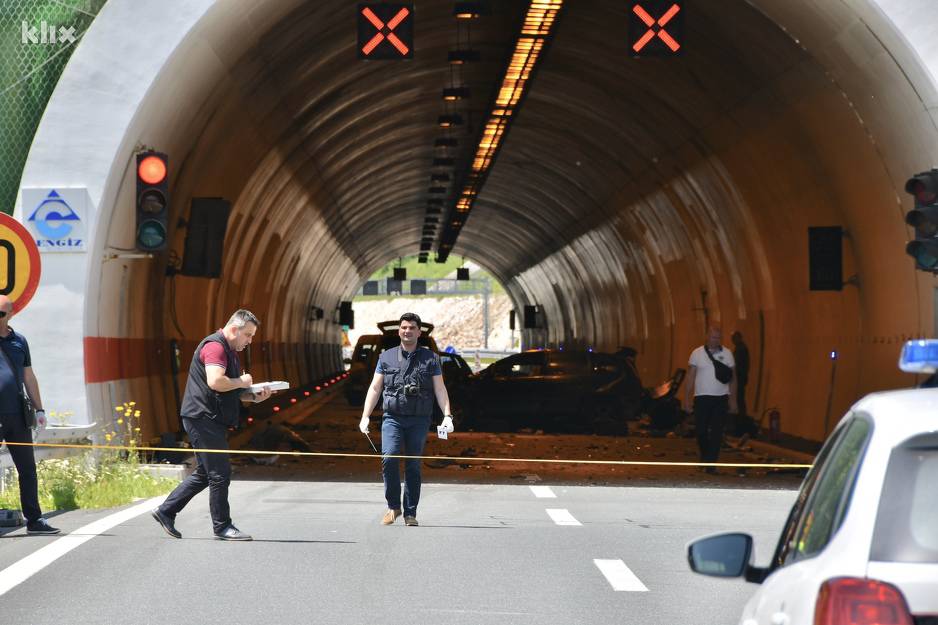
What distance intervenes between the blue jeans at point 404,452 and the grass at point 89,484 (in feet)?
10.0

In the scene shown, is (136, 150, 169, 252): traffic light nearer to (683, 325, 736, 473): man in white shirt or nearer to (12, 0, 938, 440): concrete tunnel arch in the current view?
(12, 0, 938, 440): concrete tunnel arch

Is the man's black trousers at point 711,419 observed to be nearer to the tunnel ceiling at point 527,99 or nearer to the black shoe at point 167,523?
the tunnel ceiling at point 527,99

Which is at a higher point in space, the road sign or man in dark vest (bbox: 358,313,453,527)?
the road sign

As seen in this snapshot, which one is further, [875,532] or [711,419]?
[711,419]

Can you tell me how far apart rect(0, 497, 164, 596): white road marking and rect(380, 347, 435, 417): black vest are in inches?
98.0

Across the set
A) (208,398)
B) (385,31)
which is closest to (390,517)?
(208,398)

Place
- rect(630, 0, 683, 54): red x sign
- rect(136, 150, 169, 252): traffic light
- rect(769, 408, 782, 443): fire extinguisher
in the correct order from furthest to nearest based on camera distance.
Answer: rect(769, 408, 782, 443): fire extinguisher
rect(630, 0, 683, 54): red x sign
rect(136, 150, 169, 252): traffic light

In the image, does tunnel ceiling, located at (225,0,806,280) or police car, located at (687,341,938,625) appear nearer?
police car, located at (687,341,938,625)

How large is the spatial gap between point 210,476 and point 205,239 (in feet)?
19.0

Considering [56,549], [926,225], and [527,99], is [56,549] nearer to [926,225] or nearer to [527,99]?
[926,225]

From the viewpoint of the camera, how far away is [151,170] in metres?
15.8

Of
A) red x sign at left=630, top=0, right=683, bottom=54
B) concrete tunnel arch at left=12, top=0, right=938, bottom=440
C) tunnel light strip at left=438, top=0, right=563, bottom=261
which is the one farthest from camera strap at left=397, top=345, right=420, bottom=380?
tunnel light strip at left=438, top=0, right=563, bottom=261

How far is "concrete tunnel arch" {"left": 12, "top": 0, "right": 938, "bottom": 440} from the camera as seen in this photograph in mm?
16562
